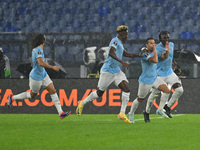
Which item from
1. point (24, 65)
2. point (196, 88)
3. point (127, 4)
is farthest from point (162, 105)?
point (127, 4)

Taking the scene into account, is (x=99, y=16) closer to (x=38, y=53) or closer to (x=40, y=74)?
(x=40, y=74)

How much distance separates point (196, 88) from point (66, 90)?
333 cm

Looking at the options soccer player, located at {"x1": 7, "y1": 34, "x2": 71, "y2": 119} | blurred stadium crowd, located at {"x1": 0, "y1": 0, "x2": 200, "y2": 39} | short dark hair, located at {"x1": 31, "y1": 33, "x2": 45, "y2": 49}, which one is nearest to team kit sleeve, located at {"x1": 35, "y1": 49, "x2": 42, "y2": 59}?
soccer player, located at {"x1": 7, "y1": 34, "x2": 71, "y2": 119}

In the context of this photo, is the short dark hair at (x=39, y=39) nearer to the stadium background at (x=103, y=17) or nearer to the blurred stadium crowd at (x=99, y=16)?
the stadium background at (x=103, y=17)

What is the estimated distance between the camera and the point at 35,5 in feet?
61.0

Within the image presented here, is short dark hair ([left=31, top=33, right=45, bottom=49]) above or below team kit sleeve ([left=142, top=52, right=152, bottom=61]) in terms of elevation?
above

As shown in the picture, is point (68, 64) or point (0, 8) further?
point (0, 8)

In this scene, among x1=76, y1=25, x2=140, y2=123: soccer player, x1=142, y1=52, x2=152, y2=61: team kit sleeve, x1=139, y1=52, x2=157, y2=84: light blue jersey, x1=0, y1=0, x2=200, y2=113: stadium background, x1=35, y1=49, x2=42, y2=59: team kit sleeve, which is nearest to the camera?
x1=142, y1=52, x2=152, y2=61: team kit sleeve

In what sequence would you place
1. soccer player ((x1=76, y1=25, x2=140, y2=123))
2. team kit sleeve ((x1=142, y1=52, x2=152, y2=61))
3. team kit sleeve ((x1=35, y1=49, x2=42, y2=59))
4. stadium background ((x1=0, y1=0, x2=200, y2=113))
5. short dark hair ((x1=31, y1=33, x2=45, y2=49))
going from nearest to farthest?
1. team kit sleeve ((x1=142, y1=52, x2=152, y2=61))
2. soccer player ((x1=76, y1=25, x2=140, y2=123))
3. team kit sleeve ((x1=35, y1=49, x2=42, y2=59))
4. short dark hair ((x1=31, y1=33, x2=45, y2=49))
5. stadium background ((x1=0, y1=0, x2=200, y2=113))

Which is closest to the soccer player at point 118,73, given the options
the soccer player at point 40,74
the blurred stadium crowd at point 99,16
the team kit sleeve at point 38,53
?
the soccer player at point 40,74

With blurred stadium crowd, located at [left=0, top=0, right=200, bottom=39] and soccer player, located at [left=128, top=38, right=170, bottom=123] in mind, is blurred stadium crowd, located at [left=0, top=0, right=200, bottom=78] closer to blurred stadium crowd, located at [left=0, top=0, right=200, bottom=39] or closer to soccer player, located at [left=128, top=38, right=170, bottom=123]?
blurred stadium crowd, located at [left=0, top=0, right=200, bottom=39]

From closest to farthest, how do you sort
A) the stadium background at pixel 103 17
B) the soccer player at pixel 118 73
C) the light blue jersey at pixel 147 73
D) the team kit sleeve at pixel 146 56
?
the team kit sleeve at pixel 146 56 → the light blue jersey at pixel 147 73 → the soccer player at pixel 118 73 → the stadium background at pixel 103 17

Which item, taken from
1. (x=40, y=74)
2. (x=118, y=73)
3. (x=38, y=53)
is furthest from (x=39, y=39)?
(x=118, y=73)

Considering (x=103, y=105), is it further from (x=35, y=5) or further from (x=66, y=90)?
(x=35, y=5)
